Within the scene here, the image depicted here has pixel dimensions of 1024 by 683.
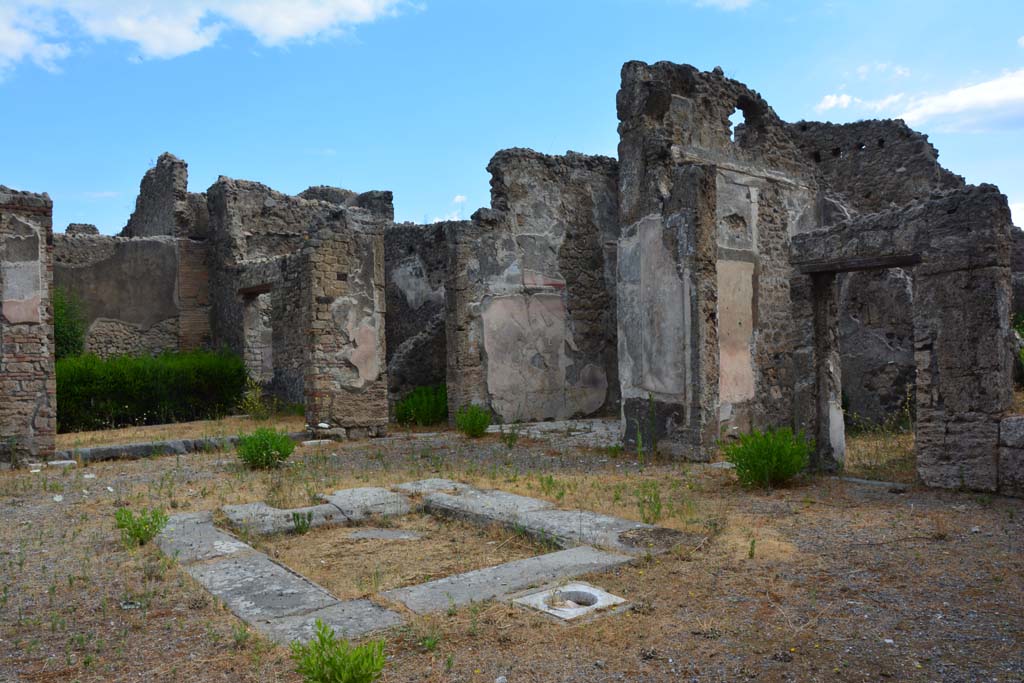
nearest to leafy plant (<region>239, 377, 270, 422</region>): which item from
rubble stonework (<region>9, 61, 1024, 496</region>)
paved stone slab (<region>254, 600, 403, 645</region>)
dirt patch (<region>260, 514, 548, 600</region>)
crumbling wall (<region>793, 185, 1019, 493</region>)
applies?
rubble stonework (<region>9, 61, 1024, 496</region>)

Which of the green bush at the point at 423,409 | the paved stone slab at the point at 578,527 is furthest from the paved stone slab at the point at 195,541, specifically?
the green bush at the point at 423,409

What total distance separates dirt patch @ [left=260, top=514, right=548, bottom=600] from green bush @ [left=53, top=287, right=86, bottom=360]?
37.3 feet

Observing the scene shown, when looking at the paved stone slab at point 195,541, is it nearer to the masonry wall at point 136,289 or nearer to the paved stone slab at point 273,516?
the paved stone slab at point 273,516

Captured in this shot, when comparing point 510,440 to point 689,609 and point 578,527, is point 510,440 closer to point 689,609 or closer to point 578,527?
point 578,527

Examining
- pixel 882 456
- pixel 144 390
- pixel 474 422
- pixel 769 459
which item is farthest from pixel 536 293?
pixel 769 459

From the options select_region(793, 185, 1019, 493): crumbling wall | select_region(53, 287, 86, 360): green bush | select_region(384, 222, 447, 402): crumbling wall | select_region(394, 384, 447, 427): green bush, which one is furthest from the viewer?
select_region(53, 287, 86, 360): green bush

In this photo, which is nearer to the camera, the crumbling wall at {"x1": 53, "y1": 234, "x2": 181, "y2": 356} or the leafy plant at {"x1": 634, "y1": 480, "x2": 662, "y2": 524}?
the leafy plant at {"x1": 634, "y1": 480, "x2": 662, "y2": 524}

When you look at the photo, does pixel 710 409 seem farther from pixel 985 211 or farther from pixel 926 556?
pixel 926 556

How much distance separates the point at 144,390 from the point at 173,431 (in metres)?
1.86

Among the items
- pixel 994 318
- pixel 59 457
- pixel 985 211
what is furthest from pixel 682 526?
pixel 59 457

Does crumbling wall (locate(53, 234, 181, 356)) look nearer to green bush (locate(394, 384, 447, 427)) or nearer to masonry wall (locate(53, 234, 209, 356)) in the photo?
masonry wall (locate(53, 234, 209, 356))

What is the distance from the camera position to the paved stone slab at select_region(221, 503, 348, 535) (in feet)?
17.4

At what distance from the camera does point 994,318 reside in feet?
19.2

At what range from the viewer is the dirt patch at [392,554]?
4234 millimetres
